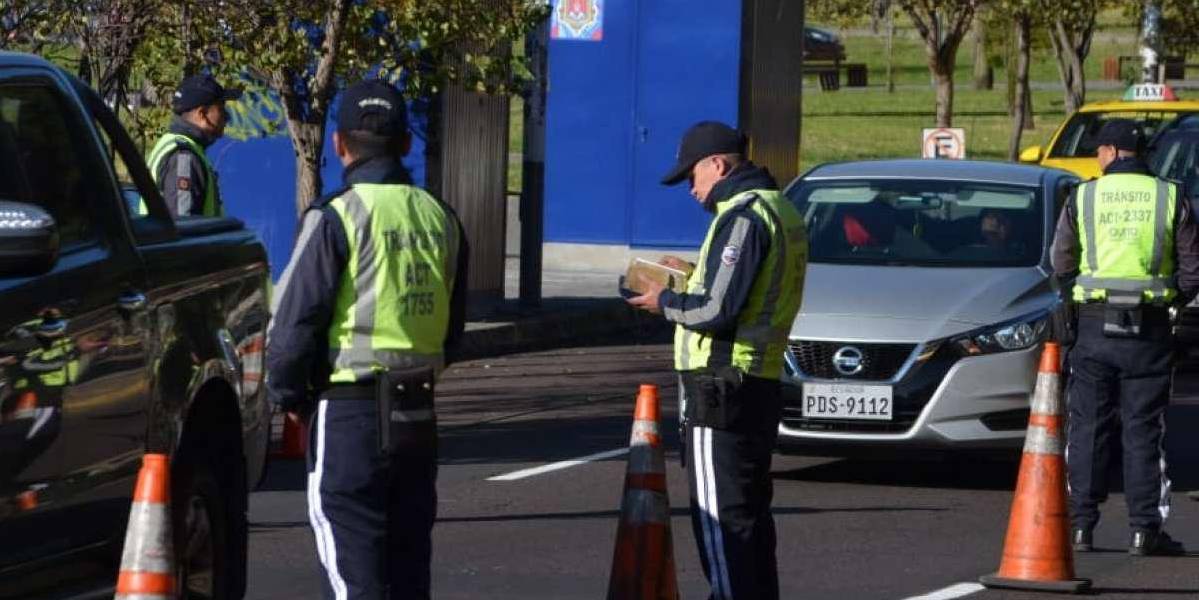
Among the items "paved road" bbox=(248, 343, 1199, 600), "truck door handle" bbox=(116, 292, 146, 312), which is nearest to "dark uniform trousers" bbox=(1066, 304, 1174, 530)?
"paved road" bbox=(248, 343, 1199, 600)

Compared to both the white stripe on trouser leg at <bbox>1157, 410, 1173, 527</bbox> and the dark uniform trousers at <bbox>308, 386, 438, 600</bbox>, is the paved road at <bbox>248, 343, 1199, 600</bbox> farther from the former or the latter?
the dark uniform trousers at <bbox>308, 386, 438, 600</bbox>

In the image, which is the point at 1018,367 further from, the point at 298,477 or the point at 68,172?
the point at 68,172

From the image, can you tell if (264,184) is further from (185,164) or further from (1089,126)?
(185,164)

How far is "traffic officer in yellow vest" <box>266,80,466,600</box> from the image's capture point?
6.01 metres

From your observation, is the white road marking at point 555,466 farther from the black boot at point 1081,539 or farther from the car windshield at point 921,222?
the black boot at point 1081,539

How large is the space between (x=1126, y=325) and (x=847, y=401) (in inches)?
62.8

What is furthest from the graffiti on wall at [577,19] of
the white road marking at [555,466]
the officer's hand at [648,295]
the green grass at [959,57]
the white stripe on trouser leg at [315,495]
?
the green grass at [959,57]

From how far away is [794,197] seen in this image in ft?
42.3

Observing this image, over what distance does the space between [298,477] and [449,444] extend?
5.68 ft

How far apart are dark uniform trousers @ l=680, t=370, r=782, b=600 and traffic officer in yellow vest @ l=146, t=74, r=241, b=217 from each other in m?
3.99

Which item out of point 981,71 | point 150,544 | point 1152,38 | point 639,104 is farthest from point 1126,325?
point 981,71

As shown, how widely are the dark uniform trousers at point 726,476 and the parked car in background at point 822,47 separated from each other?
6057 centimetres

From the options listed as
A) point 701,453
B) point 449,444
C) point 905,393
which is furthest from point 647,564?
point 449,444

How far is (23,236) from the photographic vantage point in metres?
5.43
